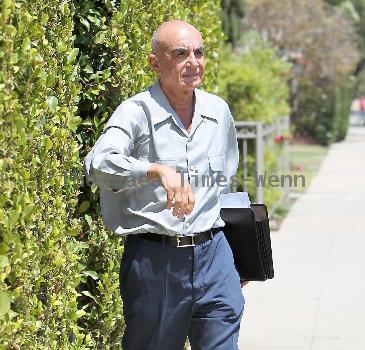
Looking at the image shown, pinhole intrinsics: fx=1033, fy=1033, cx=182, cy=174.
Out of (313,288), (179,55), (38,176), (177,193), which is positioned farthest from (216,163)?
(313,288)

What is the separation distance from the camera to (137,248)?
3.92 metres

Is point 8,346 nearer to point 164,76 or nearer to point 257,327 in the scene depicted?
point 164,76

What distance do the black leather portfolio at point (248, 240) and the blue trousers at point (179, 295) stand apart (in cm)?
17

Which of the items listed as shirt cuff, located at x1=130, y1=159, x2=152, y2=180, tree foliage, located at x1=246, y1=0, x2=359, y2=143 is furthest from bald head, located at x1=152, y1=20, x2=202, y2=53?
tree foliage, located at x1=246, y1=0, x2=359, y2=143

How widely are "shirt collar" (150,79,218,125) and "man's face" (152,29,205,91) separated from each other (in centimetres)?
7

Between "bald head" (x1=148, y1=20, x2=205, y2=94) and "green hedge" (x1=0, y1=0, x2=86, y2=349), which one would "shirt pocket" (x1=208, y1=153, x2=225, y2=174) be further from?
"green hedge" (x1=0, y1=0, x2=86, y2=349)

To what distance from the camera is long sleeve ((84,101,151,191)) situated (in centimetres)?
361

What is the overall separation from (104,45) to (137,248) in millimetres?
1304

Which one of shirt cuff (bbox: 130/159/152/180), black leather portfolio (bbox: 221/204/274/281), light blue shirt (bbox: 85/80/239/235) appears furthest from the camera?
black leather portfolio (bbox: 221/204/274/281)

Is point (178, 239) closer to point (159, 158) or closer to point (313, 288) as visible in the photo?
point (159, 158)

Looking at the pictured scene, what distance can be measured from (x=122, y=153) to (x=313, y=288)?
5.01 meters

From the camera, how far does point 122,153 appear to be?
366 centimetres

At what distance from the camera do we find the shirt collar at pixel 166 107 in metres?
3.88

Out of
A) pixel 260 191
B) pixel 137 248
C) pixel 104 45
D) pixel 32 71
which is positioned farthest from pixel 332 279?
pixel 32 71
